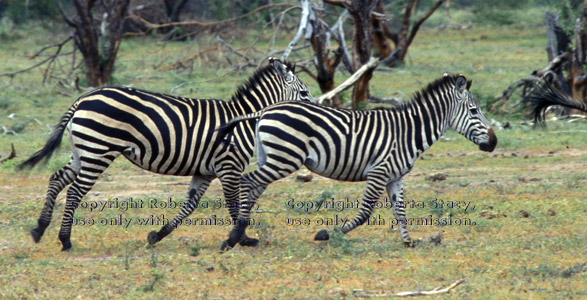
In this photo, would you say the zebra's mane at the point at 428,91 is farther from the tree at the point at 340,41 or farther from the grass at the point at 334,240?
the tree at the point at 340,41

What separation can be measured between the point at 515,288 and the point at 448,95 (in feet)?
7.00

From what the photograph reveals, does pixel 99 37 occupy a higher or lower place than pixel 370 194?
higher

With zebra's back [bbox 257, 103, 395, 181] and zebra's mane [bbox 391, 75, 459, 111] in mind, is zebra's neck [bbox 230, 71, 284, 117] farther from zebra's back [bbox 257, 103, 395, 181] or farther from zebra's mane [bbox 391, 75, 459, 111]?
zebra's mane [bbox 391, 75, 459, 111]

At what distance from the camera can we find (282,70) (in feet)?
23.7

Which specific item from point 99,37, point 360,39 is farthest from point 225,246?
point 99,37

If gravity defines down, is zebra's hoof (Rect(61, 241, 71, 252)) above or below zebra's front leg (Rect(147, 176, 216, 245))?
below

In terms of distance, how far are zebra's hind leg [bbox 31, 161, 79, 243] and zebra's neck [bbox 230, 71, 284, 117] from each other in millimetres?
1561

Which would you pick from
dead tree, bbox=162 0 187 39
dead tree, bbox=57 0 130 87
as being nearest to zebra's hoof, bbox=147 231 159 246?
dead tree, bbox=57 0 130 87

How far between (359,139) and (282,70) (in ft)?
4.24

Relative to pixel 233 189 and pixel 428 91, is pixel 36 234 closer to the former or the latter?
pixel 233 189

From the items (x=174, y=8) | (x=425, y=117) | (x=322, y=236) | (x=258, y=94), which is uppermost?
(x=174, y=8)

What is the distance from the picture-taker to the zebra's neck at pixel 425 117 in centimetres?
649

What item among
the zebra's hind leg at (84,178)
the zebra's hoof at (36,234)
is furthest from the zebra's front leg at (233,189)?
the zebra's hoof at (36,234)

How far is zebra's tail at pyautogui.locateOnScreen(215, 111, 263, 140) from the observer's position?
20.6ft
